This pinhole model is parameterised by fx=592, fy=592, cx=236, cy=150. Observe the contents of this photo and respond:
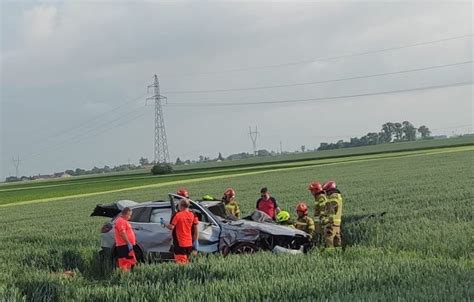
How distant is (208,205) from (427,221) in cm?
529

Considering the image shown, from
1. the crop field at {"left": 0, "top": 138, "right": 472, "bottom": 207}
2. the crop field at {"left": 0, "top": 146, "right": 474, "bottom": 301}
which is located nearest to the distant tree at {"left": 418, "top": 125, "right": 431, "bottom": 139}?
the crop field at {"left": 0, "top": 138, "right": 472, "bottom": 207}

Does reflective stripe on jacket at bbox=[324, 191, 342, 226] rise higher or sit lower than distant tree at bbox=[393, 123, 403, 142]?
lower

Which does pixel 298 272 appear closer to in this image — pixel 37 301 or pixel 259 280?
pixel 259 280

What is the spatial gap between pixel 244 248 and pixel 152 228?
74.6 inches

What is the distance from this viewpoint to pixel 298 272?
7855 millimetres

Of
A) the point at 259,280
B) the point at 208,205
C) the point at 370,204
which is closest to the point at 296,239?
the point at 208,205

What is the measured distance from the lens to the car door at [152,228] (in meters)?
11.2

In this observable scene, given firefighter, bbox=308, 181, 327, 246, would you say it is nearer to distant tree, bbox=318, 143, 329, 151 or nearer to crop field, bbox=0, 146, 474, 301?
crop field, bbox=0, 146, 474, 301

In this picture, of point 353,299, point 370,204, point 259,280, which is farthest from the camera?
point 370,204

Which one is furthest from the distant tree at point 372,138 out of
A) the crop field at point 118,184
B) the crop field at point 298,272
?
the crop field at point 298,272

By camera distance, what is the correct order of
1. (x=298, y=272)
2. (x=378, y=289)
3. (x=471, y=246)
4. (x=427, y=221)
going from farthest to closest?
(x=427, y=221), (x=471, y=246), (x=298, y=272), (x=378, y=289)

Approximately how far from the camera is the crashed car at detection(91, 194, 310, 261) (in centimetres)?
1084

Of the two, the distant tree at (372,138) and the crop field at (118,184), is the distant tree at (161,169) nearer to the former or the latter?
the crop field at (118,184)

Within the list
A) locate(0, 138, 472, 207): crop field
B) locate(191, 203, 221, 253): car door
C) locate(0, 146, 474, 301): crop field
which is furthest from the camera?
locate(0, 138, 472, 207): crop field
